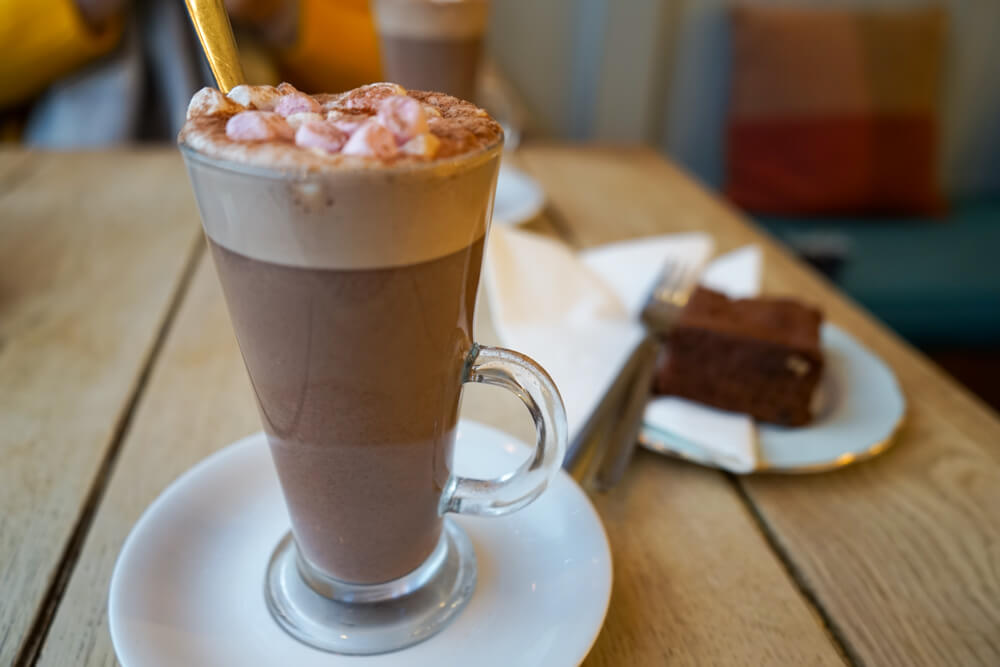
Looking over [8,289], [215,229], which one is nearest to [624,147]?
[8,289]

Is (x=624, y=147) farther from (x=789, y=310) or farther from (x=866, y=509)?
(x=866, y=509)

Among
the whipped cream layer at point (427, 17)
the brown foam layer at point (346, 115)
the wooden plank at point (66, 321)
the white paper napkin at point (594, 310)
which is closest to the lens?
the brown foam layer at point (346, 115)

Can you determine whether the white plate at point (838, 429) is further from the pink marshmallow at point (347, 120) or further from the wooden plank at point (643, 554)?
the pink marshmallow at point (347, 120)

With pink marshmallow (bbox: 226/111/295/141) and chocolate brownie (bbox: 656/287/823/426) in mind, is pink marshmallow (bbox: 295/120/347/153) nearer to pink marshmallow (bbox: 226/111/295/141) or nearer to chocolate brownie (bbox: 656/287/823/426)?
pink marshmallow (bbox: 226/111/295/141)

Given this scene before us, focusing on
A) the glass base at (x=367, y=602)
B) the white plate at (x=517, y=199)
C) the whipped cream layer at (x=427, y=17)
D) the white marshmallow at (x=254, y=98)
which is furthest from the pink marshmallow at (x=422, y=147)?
the whipped cream layer at (x=427, y=17)

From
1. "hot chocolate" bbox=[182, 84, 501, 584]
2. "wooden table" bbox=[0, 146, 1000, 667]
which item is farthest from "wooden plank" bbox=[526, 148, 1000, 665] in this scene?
"hot chocolate" bbox=[182, 84, 501, 584]

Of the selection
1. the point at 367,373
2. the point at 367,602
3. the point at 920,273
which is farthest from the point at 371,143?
the point at 920,273
